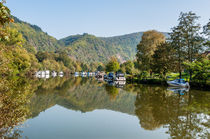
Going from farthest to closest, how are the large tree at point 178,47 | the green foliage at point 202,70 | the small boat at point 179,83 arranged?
the large tree at point 178,47
the small boat at point 179,83
the green foliage at point 202,70

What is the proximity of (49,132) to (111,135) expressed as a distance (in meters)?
2.69

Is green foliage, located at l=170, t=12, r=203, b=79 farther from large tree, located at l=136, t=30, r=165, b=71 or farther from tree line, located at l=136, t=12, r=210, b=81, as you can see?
large tree, located at l=136, t=30, r=165, b=71

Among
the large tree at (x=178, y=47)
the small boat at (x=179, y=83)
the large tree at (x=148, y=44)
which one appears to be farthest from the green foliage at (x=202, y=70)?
the large tree at (x=148, y=44)

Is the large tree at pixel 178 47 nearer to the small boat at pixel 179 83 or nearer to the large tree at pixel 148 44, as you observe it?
the small boat at pixel 179 83

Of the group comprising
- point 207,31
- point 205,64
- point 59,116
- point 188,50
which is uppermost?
point 207,31

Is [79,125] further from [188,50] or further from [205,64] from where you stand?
[188,50]

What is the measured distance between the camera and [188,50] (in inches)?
1407

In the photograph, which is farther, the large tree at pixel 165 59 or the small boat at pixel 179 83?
the large tree at pixel 165 59

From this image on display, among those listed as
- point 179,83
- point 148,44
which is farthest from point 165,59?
point 148,44

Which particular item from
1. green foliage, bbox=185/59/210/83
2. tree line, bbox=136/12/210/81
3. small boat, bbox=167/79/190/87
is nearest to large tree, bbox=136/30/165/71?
tree line, bbox=136/12/210/81

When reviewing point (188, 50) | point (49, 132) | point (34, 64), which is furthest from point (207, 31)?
point (34, 64)

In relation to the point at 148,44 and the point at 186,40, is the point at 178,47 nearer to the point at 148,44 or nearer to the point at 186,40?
the point at 186,40

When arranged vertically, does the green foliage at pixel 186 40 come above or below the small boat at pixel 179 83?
above

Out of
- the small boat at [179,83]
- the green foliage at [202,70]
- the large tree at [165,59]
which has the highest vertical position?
the large tree at [165,59]
